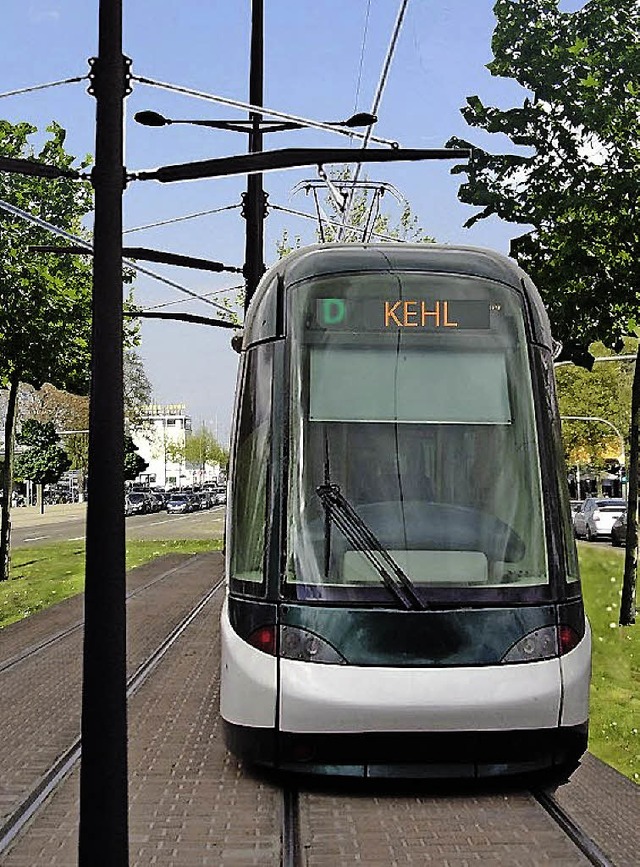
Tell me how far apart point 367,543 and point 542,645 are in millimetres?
1124

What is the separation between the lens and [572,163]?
670 inches

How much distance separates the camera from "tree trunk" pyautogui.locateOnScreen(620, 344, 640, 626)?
59.1ft

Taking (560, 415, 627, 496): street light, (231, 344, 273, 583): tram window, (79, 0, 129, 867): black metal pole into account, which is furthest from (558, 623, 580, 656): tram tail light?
(560, 415, 627, 496): street light

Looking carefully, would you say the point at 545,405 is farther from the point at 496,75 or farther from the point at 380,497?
the point at 496,75

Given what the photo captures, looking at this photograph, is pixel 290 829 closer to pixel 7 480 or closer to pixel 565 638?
pixel 565 638

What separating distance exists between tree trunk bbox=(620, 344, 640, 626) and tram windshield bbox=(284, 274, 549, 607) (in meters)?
9.38

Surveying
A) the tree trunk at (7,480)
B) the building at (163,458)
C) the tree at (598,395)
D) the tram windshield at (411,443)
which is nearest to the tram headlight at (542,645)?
the tram windshield at (411,443)

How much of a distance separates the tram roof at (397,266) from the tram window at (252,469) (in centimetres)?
26

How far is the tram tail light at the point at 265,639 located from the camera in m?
8.05

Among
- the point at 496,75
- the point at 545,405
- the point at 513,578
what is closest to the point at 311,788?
the point at 513,578

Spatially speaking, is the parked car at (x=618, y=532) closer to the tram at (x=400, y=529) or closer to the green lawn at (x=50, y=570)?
the green lawn at (x=50, y=570)

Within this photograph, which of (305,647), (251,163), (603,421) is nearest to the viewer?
(251,163)

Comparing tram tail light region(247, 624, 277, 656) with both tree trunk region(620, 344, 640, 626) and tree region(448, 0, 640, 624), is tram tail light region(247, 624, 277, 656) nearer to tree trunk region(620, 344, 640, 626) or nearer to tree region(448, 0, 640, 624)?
tree region(448, 0, 640, 624)

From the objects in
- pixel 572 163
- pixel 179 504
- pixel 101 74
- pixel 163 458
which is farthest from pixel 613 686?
pixel 163 458
